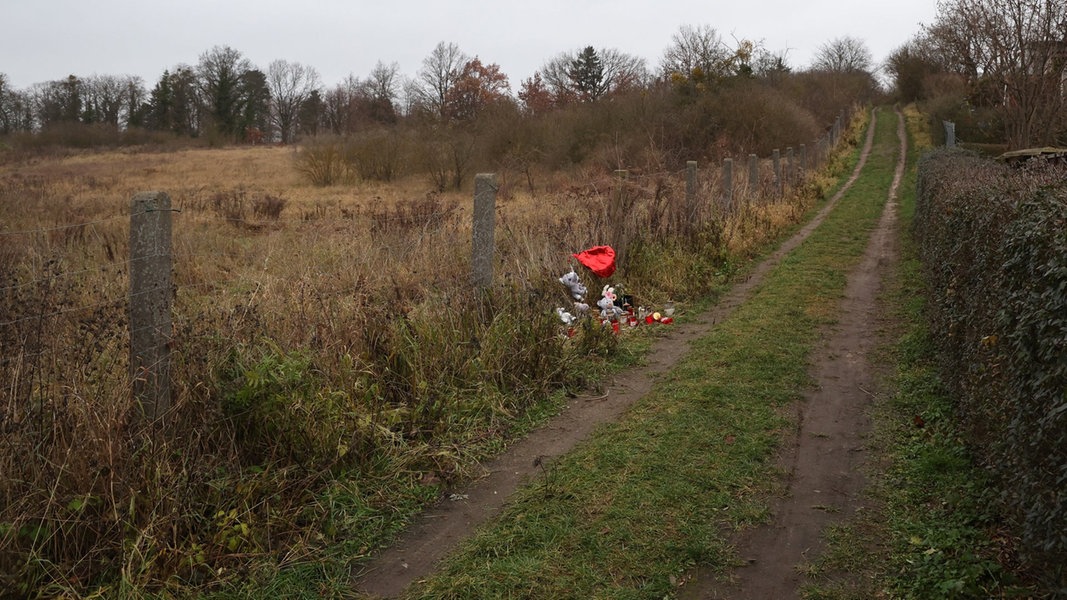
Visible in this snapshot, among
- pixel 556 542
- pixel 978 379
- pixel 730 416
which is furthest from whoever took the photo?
pixel 730 416

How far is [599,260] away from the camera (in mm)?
9508

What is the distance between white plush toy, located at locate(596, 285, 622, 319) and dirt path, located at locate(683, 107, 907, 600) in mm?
2265

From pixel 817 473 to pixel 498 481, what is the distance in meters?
1.98

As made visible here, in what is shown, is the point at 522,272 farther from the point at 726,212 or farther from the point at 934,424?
the point at 726,212

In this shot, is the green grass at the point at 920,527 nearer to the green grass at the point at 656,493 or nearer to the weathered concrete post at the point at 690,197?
the green grass at the point at 656,493

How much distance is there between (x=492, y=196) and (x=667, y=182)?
669 cm

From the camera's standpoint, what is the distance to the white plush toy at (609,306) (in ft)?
29.1

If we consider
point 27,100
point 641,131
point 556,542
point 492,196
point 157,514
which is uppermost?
point 27,100

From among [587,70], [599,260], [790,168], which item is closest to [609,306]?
[599,260]

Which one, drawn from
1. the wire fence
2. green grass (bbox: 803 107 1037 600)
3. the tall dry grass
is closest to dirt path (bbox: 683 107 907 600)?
green grass (bbox: 803 107 1037 600)

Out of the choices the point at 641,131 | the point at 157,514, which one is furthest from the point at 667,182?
the point at 641,131

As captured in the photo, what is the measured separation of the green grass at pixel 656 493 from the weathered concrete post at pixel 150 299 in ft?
5.77

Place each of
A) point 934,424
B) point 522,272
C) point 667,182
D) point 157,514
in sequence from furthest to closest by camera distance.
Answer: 1. point 667,182
2. point 522,272
3. point 934,424
4. point 157,514

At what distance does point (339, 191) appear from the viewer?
1226 inches
